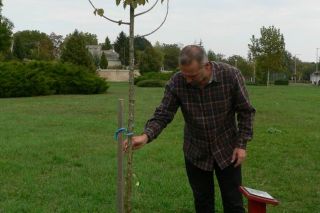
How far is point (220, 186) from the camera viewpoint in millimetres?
4469

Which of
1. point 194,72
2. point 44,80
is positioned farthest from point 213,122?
point 44,80

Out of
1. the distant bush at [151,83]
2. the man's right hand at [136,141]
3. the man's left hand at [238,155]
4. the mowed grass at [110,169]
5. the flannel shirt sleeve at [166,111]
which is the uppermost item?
the flannel shirt sleeve at [166,111]

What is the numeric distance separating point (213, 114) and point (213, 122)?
62 millimetres

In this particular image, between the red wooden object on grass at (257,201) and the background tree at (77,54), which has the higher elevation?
the background tree at (77,54)

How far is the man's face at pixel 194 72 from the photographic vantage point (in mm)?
3855

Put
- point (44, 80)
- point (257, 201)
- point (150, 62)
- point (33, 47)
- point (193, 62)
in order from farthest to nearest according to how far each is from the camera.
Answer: point (33, 47), point (150, 62), point (44, 80), point (193, 62), point (257, 201)

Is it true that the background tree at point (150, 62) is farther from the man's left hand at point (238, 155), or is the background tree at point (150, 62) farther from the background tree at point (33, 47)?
the man's left hand at point (238, 155)

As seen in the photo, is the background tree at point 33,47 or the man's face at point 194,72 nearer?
the man's face at point 194,72

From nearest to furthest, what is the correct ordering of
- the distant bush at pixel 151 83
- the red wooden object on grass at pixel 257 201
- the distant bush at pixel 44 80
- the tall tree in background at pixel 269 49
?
the red wooden object on grass at pixel 257 201
the distant bush at pixel 44 80
the distant bush at pixel 151 83
the tall tree in background at pixel 269 49

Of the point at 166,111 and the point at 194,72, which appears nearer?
the point at 194,72

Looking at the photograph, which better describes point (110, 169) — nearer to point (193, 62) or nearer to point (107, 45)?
point (193, 62)

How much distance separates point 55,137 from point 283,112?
1022 cm

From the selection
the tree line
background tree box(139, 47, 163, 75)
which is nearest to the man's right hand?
the tree line

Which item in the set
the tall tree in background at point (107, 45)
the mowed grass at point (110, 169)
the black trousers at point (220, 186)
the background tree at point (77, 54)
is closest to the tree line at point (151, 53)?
the background tree at point (77, 54)
